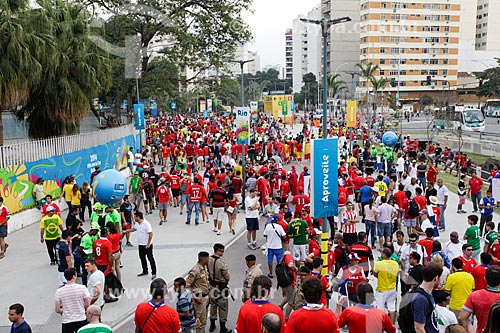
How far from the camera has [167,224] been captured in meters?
16.4

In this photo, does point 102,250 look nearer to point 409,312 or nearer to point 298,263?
point 298,263

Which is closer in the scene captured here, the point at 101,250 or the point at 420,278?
the point at 420,278

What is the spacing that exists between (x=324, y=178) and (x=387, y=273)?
1.86 metres

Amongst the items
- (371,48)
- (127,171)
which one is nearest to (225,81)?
(127,171)

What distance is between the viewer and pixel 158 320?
591 centimetres

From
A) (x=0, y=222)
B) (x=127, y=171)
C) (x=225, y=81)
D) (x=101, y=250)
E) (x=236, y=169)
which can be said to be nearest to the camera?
(x=101, y=250)

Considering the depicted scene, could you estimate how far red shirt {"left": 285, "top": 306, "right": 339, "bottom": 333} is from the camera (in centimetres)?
512

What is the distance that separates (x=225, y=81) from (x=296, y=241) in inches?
911

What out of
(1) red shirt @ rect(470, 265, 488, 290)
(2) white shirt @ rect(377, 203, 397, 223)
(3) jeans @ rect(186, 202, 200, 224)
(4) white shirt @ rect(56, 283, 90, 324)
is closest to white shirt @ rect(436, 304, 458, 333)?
(1) red shirt @ rect(470, 265, 488, 290)

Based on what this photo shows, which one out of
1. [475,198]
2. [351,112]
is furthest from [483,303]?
[351,112]

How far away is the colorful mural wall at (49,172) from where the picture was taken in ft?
51.8

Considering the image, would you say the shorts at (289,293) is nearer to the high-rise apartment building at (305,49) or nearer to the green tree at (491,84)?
the green tree at (491,84)

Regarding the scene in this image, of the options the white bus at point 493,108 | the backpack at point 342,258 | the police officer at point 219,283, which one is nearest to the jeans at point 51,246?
the police officer at point 219,283

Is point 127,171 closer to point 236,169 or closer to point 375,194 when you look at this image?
point 236,169
